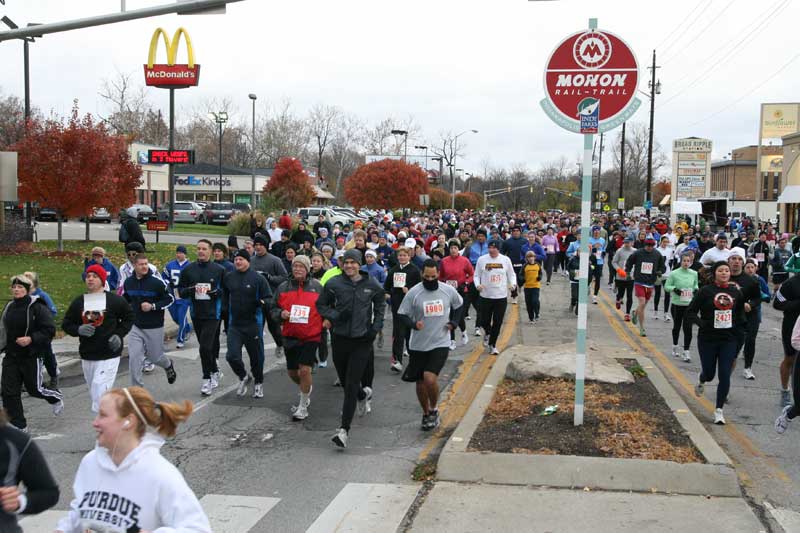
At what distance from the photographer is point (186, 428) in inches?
341

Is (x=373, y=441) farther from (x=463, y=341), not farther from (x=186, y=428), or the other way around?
(x=463, y=341)

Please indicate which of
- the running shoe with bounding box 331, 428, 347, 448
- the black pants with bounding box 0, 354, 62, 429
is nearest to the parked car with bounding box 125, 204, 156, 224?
the black pants with bounding box 0, 354, 62, 429

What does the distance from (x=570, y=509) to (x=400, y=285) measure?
6568 mm

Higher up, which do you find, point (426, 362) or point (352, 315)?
point (352, 315)

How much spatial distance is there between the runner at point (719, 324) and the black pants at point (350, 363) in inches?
148

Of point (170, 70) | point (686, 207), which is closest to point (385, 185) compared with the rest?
point (686, 207)

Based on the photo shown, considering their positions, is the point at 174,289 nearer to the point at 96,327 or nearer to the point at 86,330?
the point at 96,327

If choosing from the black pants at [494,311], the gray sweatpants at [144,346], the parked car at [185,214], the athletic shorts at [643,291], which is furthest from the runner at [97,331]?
the parked car at [185,214]

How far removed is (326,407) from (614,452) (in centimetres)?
386

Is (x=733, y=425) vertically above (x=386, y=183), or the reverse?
(x=386, y=183)

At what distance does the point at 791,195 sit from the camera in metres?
44.9

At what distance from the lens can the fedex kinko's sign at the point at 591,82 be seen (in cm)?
771

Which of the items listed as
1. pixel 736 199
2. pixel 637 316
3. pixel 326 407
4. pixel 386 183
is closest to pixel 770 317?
pixel 637 316

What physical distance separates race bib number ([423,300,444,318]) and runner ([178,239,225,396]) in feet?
10.4
